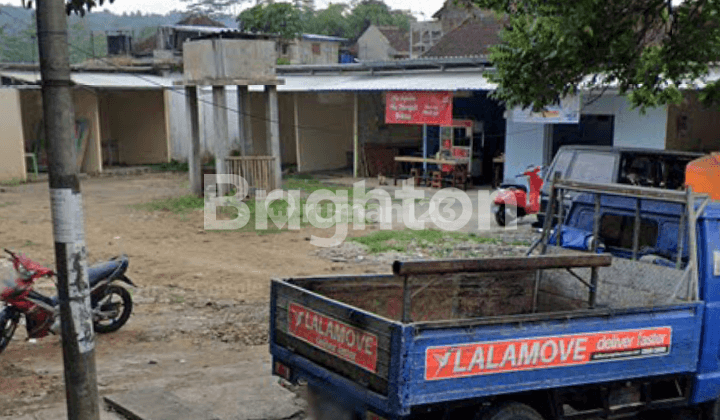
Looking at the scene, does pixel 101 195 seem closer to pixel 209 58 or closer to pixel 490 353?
pixel 209 58

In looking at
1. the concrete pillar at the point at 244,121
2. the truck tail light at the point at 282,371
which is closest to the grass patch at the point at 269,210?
the concrete pillar at the point at 244,121

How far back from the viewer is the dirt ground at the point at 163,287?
7.61 metres

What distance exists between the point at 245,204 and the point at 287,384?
12481mm

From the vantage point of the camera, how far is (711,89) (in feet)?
28.3

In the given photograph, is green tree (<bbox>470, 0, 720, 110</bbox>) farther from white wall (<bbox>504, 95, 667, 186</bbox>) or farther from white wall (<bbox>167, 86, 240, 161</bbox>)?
white wall (<bbox>167, 86, 240, 161</bbox>)

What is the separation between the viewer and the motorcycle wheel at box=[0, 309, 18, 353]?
774 cm

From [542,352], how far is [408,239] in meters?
9.22

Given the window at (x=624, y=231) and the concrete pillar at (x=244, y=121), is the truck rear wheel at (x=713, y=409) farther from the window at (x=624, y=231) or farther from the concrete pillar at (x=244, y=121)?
the concrete pillar at (x=244, y=121)

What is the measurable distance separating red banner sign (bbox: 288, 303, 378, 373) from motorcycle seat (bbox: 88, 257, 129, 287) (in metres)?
3.67

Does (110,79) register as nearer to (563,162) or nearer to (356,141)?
(356,141)

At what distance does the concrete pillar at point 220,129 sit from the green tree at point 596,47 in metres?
10.3

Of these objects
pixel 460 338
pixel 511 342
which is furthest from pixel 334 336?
pixel 511 342

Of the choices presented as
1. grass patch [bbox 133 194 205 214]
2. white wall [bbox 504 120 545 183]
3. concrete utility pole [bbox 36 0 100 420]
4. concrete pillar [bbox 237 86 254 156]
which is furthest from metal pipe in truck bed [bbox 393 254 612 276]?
concrete pillar [bbox 237 86 254 156]

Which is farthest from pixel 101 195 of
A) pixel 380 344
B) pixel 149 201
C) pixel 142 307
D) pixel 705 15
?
pixel 380 344
